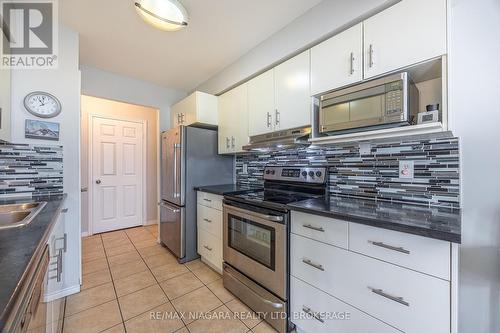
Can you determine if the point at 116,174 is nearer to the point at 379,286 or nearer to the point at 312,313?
the point at 312,313

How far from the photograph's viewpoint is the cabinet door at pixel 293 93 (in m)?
1.70

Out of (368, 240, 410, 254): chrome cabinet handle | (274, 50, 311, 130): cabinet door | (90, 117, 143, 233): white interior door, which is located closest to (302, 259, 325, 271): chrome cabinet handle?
(368, 240, 410, 254): chrome cabinet handle

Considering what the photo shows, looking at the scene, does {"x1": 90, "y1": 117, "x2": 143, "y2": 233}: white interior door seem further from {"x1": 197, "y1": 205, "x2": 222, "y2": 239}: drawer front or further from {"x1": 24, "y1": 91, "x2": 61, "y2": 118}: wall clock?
{"x1": 197, "y1": 205, "x2": 222, "y2": 239}: drawer front

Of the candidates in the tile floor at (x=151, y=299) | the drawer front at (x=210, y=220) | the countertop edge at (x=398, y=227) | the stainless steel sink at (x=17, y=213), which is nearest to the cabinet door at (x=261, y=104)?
the drawer front at (x=210, y=220)

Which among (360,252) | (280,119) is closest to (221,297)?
(360,252)

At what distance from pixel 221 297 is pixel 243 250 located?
48 centimetres

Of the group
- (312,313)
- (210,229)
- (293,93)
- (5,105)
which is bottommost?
(312,313)

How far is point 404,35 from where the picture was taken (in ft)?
3.92

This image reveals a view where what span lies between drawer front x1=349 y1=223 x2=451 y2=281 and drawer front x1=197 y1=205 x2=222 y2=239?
1359 millimetres

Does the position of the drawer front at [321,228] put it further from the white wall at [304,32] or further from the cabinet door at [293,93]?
the white wall at [304,32]

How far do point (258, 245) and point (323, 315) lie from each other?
0.61 meters

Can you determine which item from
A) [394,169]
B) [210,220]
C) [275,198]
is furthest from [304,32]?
[210,220]

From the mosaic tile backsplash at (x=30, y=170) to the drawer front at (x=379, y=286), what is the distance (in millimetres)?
2139

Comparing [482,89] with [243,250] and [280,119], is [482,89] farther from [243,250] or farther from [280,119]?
[243,250]
